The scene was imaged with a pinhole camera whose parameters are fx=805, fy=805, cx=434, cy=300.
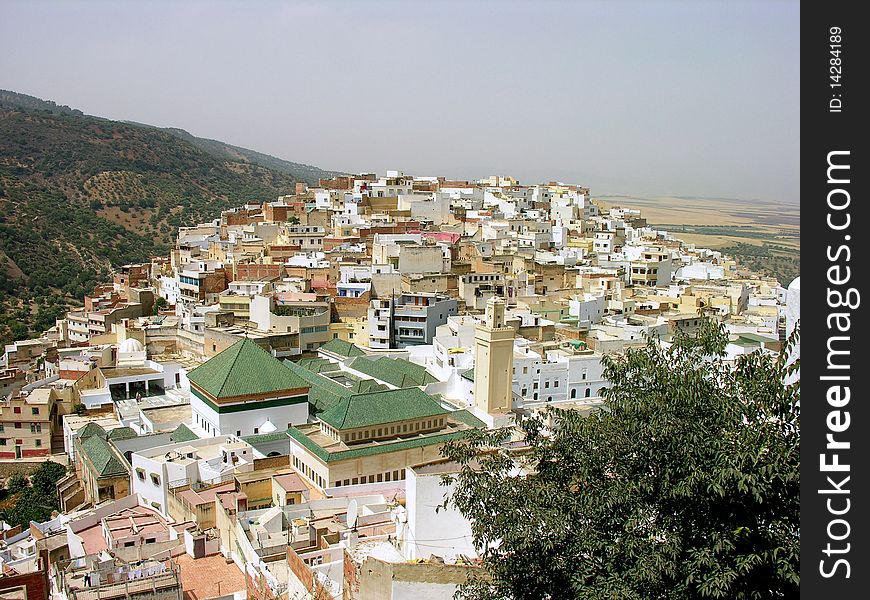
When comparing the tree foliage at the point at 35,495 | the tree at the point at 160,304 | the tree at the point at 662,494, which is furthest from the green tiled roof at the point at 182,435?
the tree at the point at 160,304

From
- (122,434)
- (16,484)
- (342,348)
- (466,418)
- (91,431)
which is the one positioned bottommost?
(16,484)

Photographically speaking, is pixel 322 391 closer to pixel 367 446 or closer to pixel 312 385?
pixel 312 385

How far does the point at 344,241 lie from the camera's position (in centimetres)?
3544

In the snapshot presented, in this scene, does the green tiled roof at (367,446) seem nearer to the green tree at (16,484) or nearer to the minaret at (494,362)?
the minaret at (494,362)

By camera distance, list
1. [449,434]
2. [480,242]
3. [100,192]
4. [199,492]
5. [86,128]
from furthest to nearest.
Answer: [86,128] < [100,192] < [480,242] < [449,434] < [199,492]

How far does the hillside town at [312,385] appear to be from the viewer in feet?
37.4

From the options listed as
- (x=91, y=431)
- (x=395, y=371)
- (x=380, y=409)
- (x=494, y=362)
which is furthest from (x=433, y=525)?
(x=91, y=431)

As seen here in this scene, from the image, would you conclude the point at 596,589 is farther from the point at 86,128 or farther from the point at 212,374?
the point at 86,128

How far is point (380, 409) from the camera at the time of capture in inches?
634

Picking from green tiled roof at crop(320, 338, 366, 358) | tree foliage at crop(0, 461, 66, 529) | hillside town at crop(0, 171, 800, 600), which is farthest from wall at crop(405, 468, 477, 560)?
green tiled roof at crop(320, 338, 366, 358)

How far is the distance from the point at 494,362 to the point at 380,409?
3.38 meters

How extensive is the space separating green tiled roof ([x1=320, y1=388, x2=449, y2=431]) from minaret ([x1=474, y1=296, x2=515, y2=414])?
6.23 ft

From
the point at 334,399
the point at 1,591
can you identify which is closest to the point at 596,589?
the point at 1,591
